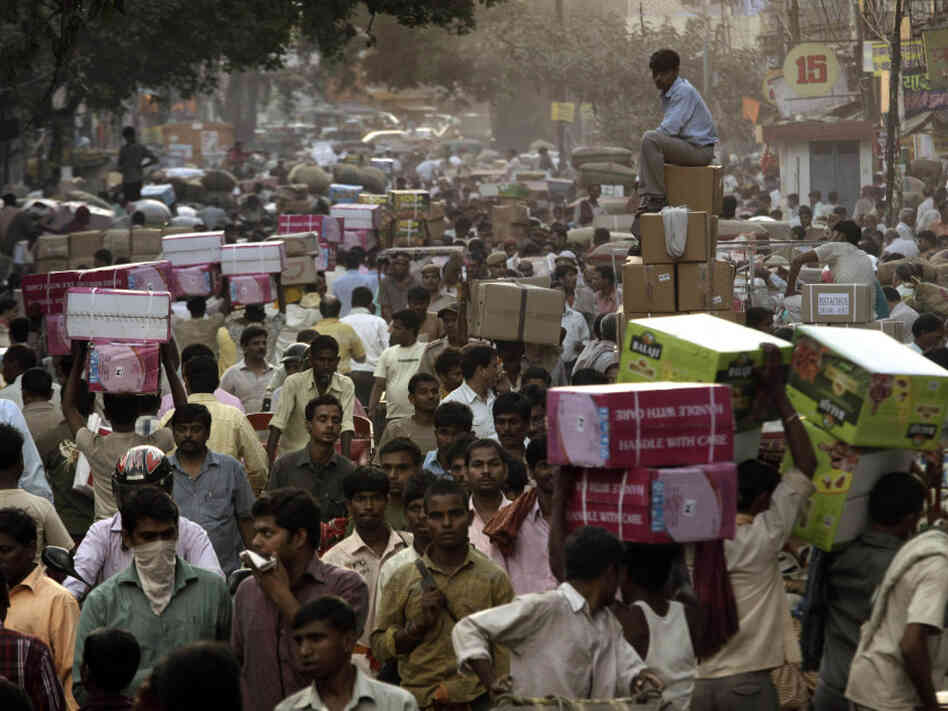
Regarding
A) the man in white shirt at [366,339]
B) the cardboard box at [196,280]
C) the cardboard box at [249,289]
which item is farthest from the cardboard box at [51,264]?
the man in white shirt at [366,339]

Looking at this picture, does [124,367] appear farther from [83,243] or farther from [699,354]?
[83,243]

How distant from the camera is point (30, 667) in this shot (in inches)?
210

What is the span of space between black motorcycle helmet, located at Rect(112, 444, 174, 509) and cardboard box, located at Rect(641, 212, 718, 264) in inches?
154

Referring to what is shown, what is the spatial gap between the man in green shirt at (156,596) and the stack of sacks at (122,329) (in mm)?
2927

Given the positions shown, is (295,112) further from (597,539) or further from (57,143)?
(597,539)

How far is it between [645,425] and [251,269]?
32.3 ft

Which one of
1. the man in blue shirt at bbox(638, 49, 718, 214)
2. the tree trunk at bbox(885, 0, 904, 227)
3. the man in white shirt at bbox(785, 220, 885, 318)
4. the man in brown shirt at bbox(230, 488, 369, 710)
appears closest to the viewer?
the man in brown shirt at bbox(230, 488, 369, 710)

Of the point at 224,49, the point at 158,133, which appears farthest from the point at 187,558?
the point at 158,133

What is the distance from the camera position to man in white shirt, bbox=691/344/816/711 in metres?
5.66

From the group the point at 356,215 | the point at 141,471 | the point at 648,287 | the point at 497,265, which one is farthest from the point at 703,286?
the point at 356,215

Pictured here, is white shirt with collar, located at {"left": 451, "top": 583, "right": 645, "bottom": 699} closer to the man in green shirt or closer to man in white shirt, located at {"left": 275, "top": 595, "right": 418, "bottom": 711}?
man in white shirt, located at {"left": 275, "top": 595, "right": 418, "bottom": 711}

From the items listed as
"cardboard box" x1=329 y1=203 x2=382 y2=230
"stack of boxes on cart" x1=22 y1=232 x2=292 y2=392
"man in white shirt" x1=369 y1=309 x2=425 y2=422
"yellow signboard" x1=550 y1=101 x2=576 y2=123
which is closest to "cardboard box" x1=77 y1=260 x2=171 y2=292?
"stack of boxes on cart" x1=22 y1=232 x2=292 y2=392

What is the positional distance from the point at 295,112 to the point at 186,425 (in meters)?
103

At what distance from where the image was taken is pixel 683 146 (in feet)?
33.8
